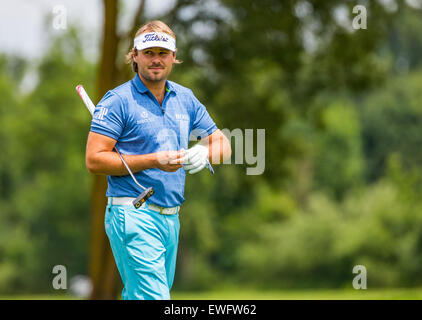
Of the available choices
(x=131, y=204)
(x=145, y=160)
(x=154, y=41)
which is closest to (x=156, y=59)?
(x=154, y=41)

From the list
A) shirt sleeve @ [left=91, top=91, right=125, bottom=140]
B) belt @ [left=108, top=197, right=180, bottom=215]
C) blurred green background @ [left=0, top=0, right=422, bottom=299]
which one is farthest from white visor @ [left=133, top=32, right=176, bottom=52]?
blurred green background @ [left=0, top=0, right=422, bottom=299]

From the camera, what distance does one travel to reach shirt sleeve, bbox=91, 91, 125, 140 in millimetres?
4410

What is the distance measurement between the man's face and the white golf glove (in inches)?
22.4

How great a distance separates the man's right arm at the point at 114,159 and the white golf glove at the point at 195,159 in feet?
0.22

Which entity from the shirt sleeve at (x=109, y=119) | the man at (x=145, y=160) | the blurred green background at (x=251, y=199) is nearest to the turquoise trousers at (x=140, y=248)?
the man at (x=145, y=160)

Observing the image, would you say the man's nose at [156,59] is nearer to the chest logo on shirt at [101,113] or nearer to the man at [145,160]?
the man at [145,160]

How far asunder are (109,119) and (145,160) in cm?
36

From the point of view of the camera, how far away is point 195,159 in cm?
444

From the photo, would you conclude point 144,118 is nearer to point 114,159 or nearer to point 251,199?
point 114,159

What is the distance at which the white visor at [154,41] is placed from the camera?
14.8 feet

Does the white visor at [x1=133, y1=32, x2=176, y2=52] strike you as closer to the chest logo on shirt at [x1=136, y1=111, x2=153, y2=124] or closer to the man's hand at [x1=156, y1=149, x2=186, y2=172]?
the chest logo on shirt at [x1=136, y1=111, x2=153, y2=124]
